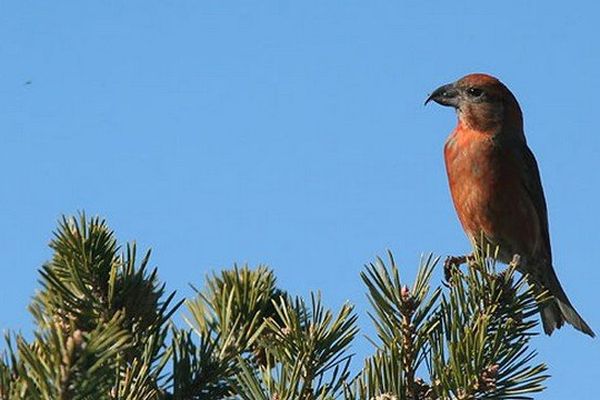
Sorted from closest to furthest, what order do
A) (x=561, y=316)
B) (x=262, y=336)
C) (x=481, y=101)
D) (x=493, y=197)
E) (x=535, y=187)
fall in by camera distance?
(x=262, y=336) → (x=561, y=316) → (x=493, y=197) → (x=535, y=187) → (x=481, y=101)

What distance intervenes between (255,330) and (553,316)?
3444mm

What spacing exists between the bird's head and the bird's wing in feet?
0.89

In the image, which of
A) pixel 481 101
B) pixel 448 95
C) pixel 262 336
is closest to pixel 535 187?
pixel 481 101

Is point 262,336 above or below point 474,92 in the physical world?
below

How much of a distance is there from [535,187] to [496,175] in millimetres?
438

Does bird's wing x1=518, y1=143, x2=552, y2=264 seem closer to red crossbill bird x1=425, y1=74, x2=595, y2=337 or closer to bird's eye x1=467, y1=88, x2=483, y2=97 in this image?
red crossbill bird x1=425, y1=74, x2=595, y2=337

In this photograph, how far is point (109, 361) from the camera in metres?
1.71

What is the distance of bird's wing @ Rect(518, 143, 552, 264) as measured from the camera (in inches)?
283

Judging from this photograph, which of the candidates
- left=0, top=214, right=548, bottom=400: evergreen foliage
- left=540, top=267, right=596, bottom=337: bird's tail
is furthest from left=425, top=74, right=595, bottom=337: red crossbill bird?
left=0, top=214, right=548, bottom=400: evergreen foliage

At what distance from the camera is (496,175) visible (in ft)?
23.0

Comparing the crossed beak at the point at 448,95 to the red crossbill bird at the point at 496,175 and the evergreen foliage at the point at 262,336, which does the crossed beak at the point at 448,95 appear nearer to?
the red crossbill bird at the point at 496,175

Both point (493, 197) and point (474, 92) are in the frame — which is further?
point (474, 92)

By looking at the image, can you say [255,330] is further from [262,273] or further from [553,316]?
[553,316]

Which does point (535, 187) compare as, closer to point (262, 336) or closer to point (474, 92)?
point (474, 92)
